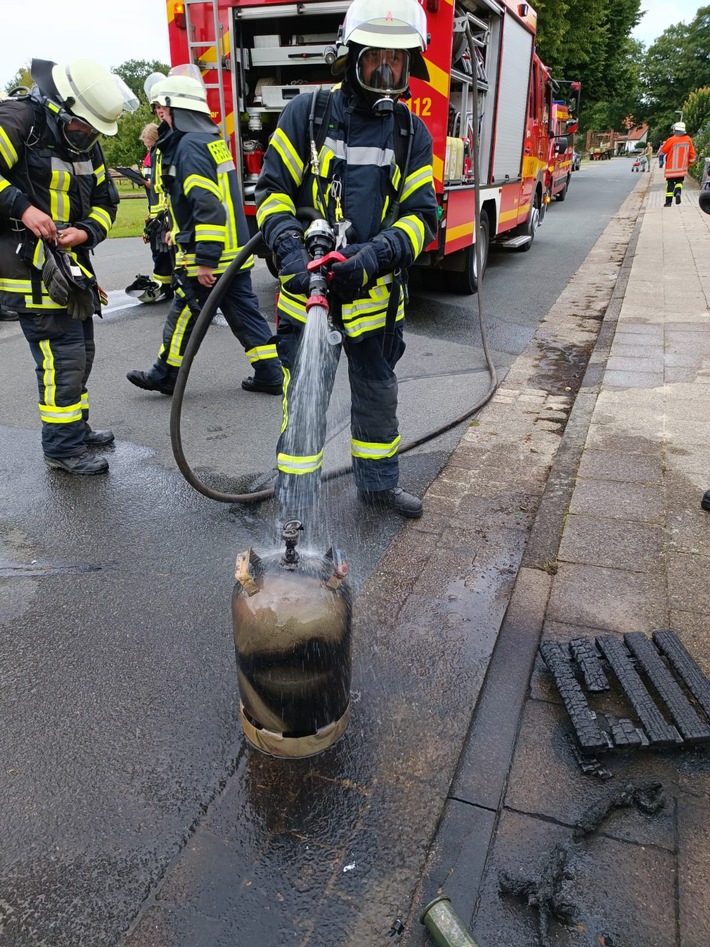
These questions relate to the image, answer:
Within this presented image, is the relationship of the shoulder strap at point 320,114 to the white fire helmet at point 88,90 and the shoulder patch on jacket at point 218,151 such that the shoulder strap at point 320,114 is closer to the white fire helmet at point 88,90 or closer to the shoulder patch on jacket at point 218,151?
the white fire helmet at point 88,90

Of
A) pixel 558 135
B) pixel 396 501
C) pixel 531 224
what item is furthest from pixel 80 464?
pixel 558 135

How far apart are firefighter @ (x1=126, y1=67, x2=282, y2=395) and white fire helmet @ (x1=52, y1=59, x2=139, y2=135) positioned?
0.95 meters

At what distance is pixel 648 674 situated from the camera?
90.0 inches

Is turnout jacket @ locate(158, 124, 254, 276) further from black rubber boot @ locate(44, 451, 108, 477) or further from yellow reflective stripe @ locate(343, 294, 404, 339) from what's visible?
yellow reflective stripe @ locate(343, 294, 404, 339)

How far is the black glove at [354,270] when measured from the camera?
8.53ft

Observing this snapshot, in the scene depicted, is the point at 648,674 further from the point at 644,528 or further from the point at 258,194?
the point at 258,194

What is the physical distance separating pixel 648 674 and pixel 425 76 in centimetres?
540

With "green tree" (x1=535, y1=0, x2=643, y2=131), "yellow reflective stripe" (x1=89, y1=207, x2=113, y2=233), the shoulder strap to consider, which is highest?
"green tree" (x1=535, y1=0, x2=643, y2=131)

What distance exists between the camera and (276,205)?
9.27ft

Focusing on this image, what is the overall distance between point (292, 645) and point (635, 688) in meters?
1.12

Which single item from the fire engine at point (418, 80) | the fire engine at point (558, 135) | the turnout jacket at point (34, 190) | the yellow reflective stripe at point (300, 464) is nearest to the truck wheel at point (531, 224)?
the fire engine at point (558, 135)

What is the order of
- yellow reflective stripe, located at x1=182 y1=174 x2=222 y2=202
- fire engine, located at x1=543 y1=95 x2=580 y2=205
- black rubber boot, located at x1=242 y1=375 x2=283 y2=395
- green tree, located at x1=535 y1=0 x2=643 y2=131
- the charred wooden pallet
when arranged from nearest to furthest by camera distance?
the charred wooden pallet, yellow reflective stripe, located at x1=182 y1=174 x2=222 y2=202, black rubber boot, located at x1=242 y1=375 x2=283 y2=395, fire engine, located at x1=543 y1=95 x2=580 y2=205, green tree, located at x1=535 y1=0 x2=643 y2=131

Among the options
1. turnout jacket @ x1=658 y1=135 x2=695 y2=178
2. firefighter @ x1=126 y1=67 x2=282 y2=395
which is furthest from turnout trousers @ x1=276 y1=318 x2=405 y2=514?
turnout jacket @ x1=658 y1=135 x2=695 y2=178

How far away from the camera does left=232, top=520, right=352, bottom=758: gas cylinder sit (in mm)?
1840
